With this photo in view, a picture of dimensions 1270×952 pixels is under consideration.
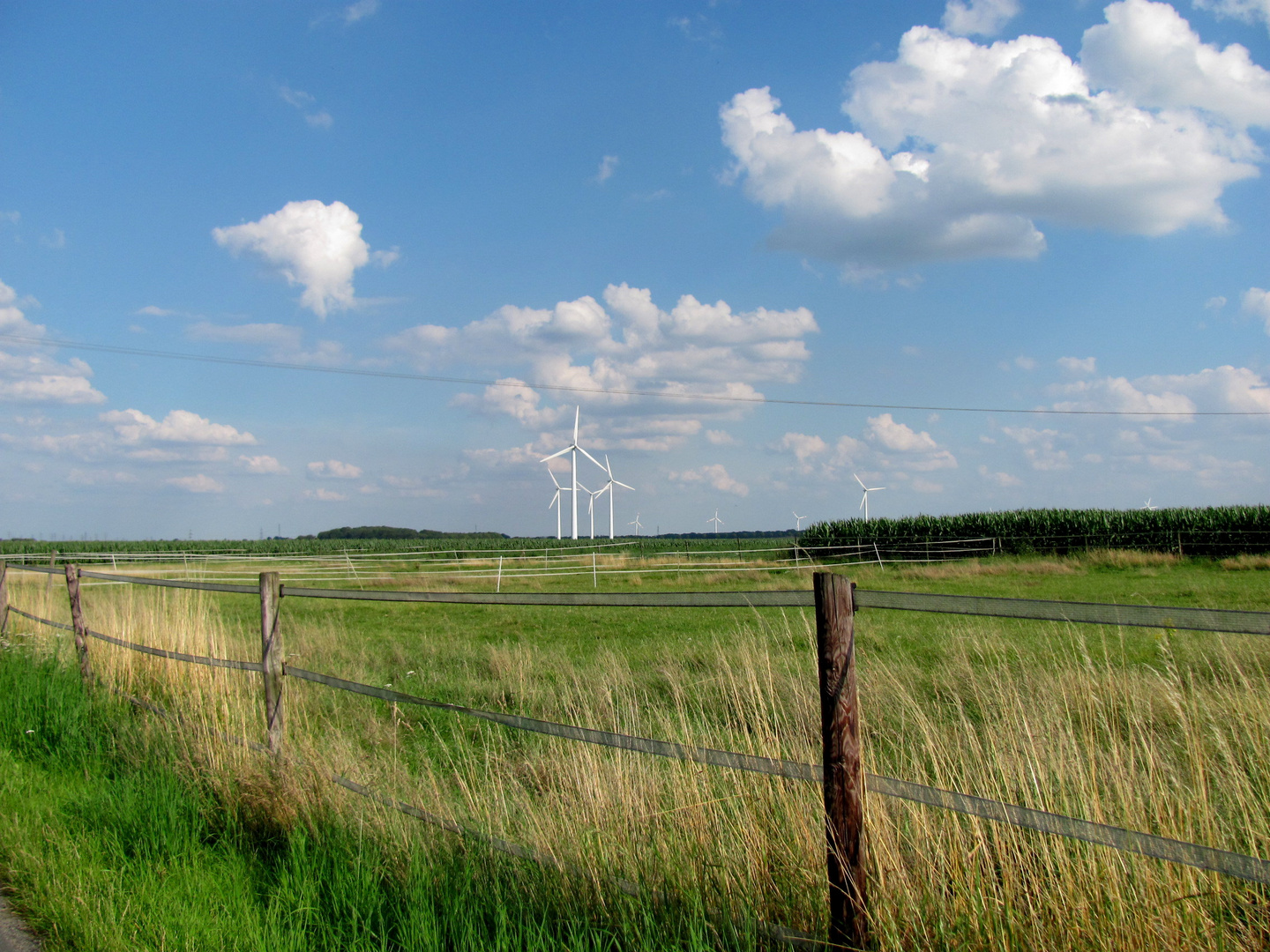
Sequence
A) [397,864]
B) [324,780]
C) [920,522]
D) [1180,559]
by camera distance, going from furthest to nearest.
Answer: [920,522] → [1180,559] → [324,780] → [397,864]

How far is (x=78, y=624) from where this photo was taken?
7148mm

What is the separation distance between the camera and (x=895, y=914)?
2436 mm

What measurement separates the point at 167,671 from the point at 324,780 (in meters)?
3.07

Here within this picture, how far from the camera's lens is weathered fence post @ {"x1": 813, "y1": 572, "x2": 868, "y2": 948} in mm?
2402

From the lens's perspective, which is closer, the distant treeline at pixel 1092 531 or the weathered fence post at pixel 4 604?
the weathered fence post at pixel 4 604

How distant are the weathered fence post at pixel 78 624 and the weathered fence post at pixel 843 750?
22.0 ft

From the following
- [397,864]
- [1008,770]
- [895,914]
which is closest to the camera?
[895,914]

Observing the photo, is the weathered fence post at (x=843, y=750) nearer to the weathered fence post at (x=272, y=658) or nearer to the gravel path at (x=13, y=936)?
the gravel path at (x=13, y=936)

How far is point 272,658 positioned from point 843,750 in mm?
3703

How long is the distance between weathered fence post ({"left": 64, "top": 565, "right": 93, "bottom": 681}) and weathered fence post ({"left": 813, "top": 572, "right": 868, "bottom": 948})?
6.71 m

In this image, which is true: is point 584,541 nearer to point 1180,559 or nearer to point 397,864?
point 1180,559

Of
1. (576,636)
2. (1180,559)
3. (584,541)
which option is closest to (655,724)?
(576,636)

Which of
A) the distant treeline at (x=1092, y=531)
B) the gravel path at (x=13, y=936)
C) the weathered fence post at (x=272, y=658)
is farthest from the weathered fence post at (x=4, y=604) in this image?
the distant treeline at (x=1092, y=531)

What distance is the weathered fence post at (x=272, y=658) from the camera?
4.73 meters
